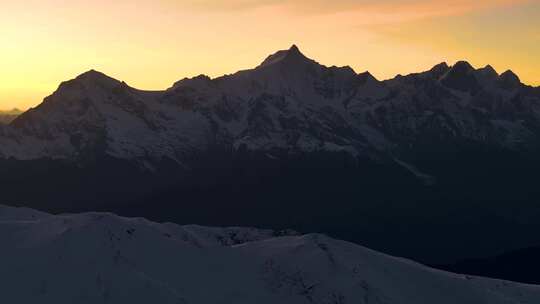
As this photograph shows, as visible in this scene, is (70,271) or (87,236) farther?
(87,236)

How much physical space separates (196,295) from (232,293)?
658cm

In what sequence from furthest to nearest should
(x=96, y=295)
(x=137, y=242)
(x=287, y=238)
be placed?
(x=287, y=238)
(x=137, y=242)
(x=96, y=295)

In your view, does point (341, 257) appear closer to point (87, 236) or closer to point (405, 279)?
point (405, 279)

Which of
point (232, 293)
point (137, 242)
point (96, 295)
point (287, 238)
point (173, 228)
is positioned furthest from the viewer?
point (173, 228)

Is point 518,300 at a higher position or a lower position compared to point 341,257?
lower

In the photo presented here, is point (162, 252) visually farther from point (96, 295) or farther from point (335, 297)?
point (335, 297)

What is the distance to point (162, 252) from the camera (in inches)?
5812

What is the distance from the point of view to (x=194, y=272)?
144m

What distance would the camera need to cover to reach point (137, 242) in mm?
147500

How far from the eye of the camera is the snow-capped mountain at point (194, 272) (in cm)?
13012

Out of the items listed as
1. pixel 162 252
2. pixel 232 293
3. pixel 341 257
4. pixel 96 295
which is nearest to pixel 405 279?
pixel 341 257

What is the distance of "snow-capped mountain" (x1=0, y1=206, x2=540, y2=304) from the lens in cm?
13012

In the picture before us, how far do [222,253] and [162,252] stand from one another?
38.0ft

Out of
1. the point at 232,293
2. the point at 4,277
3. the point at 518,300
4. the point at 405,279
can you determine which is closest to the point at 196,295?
the point at 232,293
